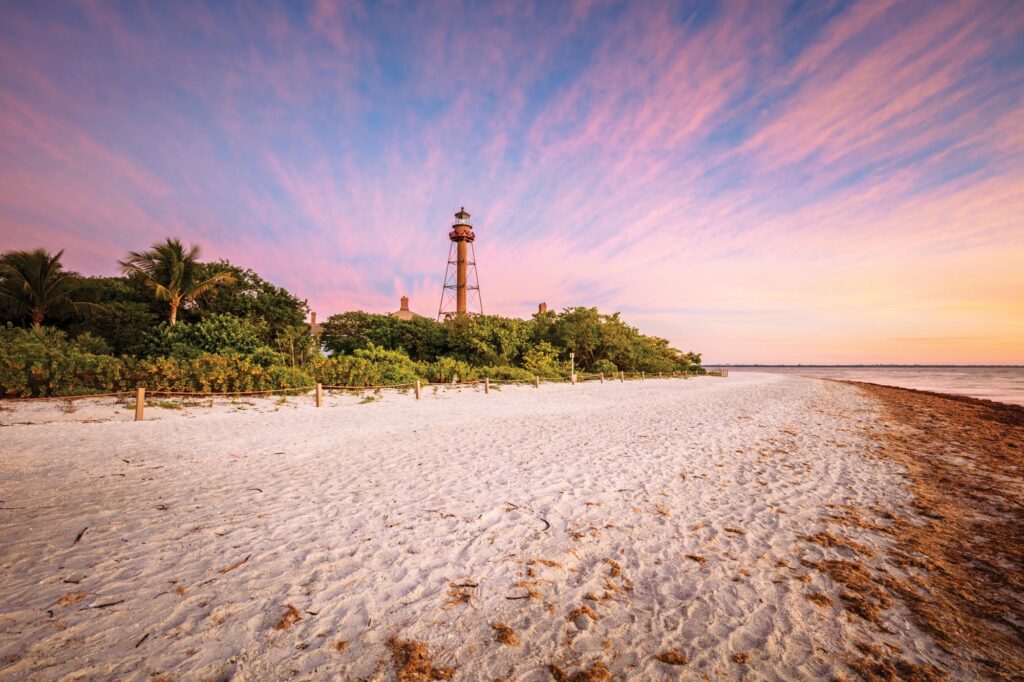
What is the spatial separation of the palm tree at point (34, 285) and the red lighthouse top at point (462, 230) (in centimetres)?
3130

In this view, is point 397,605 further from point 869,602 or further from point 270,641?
point 869,602

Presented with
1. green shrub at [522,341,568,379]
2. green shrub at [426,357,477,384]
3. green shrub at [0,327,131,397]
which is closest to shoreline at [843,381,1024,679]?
green shrub at [426,357,477,384]

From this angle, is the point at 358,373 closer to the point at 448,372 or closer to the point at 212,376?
the point at 212,376

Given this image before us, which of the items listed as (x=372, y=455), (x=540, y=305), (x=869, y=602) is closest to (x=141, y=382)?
(x=372, y=455)

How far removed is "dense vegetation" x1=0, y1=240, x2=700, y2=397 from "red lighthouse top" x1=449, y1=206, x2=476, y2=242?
1763cm

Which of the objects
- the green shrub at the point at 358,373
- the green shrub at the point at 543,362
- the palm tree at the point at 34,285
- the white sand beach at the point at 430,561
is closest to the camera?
the white sand beach at the point at 430,561

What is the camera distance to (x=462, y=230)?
44.6 meters

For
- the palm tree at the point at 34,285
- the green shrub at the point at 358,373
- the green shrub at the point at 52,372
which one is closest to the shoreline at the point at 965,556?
the green shrub at the point at 358,373

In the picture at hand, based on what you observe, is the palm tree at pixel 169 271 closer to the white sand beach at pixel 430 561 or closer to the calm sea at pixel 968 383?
the white sand beach at pixel 430 561

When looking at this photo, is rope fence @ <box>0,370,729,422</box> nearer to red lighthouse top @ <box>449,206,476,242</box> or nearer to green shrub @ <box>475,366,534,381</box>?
green shrub @ <box>475,366,534,381</box>

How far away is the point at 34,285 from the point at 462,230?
3305 centimetres

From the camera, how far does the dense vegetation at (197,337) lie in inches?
484

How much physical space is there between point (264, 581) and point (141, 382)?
527 inches

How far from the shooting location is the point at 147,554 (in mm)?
3693
